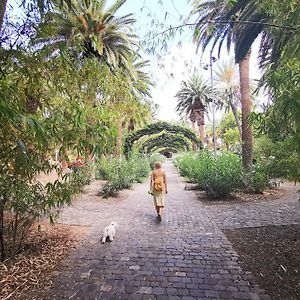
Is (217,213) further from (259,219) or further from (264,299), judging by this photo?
(264,299)

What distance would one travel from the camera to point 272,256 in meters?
4.43

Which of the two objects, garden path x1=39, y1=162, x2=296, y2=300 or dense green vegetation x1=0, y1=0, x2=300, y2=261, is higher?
dense green vegetation x1=0, y1=0, x2=300, y2=261

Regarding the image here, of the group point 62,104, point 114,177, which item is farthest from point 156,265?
point 114,177

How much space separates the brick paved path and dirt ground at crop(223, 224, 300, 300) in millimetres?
158

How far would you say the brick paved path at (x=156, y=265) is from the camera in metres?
3.39

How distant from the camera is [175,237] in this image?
5.62 meters

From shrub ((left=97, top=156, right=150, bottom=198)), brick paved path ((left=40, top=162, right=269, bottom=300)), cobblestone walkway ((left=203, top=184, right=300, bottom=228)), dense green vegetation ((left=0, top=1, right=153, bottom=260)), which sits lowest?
brick paved path ((left=40, top=162, right=269, bottom=300))

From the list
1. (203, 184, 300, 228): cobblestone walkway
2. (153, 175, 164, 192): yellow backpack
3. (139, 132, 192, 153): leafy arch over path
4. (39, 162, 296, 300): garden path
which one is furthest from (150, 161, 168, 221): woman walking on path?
(139, 132, 192, 153): leafy arch over path

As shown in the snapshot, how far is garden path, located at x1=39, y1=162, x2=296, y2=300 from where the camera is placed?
3.39m

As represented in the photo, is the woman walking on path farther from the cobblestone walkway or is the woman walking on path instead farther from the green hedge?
the green hedge

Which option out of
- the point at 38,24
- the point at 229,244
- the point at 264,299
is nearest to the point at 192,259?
the point at 229,244

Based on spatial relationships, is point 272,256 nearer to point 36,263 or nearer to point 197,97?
point 36,263

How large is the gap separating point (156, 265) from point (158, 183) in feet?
10.4

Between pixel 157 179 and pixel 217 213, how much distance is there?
187 cm
